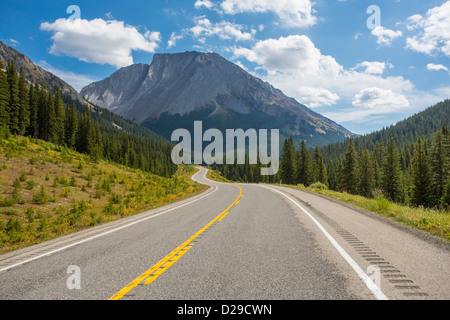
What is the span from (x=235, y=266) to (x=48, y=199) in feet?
50.3

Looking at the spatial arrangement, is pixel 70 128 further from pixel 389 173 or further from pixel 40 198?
pixel 389 173

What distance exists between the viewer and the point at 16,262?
205 inches

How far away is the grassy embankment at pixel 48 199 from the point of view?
963 cm

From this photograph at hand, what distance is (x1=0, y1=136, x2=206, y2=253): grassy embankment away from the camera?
379 inches

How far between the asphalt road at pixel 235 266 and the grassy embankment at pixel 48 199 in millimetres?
3550

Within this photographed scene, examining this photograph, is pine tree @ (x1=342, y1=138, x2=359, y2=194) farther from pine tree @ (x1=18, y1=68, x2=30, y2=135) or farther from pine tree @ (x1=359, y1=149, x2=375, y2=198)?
pine tree @ (x1=18, y1=68, x2=30, y2=135)

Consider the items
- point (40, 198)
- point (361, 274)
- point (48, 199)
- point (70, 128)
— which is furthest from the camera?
point (70, 128)

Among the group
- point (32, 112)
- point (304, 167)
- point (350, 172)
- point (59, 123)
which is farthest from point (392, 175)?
point (32, 112)

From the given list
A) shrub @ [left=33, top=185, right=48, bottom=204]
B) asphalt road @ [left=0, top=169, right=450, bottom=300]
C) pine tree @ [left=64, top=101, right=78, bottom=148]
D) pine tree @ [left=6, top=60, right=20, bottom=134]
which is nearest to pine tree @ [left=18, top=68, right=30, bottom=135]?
pine tree @ [left=6, top=60, right=20, bottom=134]

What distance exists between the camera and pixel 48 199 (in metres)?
14.8

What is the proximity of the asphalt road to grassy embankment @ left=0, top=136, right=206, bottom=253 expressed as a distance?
11.6 feet

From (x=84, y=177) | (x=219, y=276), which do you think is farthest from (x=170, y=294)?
(x=84, y=177)
